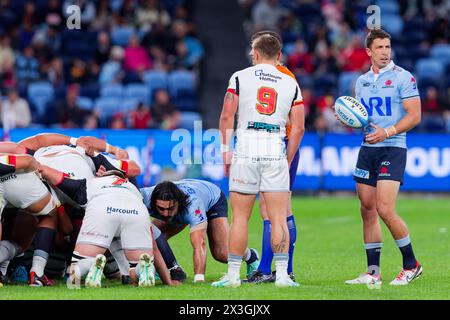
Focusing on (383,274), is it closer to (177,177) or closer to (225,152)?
(225,152)

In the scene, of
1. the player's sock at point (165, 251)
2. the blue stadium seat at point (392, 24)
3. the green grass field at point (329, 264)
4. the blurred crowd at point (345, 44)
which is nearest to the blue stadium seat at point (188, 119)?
the blurred crowd at point (345, 44)

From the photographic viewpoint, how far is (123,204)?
970 centimetres

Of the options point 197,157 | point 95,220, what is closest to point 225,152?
point 95,220

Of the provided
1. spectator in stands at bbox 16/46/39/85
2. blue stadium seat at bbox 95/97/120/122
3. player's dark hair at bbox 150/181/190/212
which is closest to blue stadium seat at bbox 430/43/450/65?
blue stadium seat at bbox 95/97/120/122

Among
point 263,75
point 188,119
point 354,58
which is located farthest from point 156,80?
point 263,75

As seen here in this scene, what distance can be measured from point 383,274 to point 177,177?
393 inches

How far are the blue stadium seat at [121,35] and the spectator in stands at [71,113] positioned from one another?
298 cm

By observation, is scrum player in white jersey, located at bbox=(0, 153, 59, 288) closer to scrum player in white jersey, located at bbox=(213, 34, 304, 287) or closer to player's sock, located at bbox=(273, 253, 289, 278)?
scrum player in white jersey, located at bbox=(213, 34, 304, 287)

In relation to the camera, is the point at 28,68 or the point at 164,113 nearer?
the point at 164,113

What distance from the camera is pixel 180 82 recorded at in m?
24.5

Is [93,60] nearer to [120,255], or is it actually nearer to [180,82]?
[180,82]

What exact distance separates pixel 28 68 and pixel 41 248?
15.3 metres

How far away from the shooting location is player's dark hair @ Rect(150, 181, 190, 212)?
10180 mm

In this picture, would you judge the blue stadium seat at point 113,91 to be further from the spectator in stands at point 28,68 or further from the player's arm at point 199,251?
the player's arm at point 199,251
